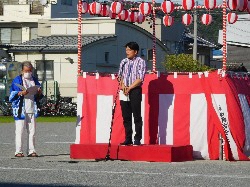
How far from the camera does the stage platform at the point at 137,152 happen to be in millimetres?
13390

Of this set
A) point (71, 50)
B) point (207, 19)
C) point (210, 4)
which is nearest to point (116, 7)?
point (210, 4)

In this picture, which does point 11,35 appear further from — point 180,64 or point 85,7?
point 85,7

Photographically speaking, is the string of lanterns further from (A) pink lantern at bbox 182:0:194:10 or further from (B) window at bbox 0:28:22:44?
(B) window at bbox 0:28:22:44

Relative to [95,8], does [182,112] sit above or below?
below

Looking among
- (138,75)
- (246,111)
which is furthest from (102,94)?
(246,111)

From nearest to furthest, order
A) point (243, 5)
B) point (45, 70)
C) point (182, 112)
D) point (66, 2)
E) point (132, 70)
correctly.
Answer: point (132, 70)
point (182, 112)
point (243, 5)
point (45, 70)
point (66, 2)

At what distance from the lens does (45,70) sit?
51.2 m

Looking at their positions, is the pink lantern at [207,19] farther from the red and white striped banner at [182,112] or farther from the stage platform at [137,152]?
the stage platform at [137,152]

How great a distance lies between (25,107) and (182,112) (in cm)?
253

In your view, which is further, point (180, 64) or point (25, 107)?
point (180, 64)

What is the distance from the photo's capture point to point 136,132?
14.1m

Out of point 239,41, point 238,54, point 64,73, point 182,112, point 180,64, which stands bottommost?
point 182,112

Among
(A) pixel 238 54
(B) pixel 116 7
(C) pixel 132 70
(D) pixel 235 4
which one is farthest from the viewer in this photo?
(A) pixel 238 54

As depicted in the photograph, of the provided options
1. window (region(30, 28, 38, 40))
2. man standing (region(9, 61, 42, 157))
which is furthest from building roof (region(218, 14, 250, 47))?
man standing (region(9, 61, 42, 157))
